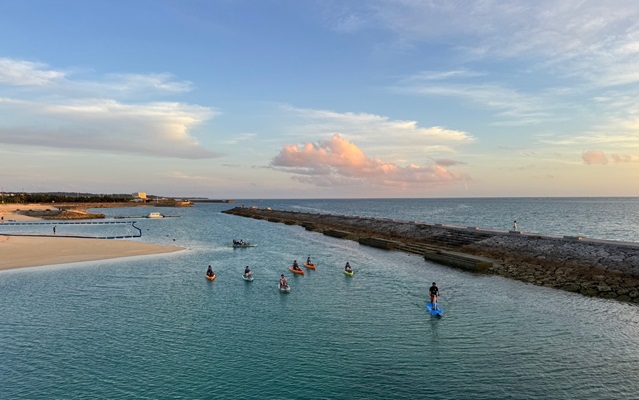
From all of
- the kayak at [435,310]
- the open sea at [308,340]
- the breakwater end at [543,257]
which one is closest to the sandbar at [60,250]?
the open sea at [308,340]

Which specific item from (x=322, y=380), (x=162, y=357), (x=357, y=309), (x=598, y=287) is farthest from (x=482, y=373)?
(x=598, y=287)

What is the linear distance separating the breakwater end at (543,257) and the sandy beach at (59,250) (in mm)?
39955

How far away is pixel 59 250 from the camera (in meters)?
61.1

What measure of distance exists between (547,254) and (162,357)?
43547 millimetres

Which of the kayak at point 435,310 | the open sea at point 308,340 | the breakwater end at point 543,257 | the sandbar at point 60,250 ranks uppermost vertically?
the breakwater end at point 543,257

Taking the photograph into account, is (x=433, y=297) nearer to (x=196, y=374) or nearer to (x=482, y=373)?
(x=482, y=373)

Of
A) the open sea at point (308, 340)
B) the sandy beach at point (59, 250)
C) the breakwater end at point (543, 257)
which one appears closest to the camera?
the open sea at point (308, 340)

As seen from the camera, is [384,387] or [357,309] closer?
[384,387]

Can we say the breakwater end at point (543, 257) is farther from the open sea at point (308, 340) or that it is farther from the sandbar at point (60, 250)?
the sandbar at point (60, 250)

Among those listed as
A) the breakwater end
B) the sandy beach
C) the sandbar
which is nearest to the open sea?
the breakwater end

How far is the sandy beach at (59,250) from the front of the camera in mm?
52000

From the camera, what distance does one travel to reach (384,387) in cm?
1822

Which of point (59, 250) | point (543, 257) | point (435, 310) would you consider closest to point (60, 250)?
point (59, 250)

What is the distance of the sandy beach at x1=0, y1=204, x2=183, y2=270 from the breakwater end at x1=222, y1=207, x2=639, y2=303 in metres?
40.0
